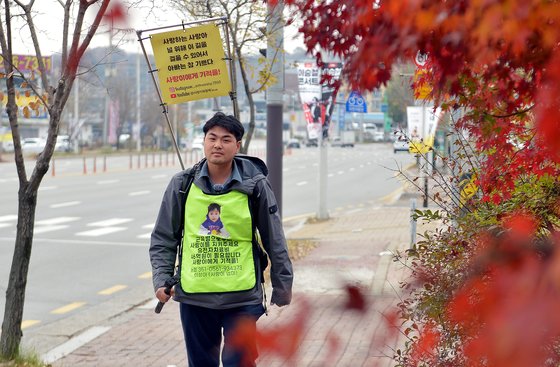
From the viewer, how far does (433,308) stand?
3.82 meters

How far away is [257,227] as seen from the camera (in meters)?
4.58

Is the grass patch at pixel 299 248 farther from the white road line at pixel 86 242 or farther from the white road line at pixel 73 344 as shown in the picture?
the white road line at pixel 73 344

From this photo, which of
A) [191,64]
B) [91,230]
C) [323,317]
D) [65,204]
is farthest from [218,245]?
[65,204]

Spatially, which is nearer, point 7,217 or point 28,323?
point 28,323

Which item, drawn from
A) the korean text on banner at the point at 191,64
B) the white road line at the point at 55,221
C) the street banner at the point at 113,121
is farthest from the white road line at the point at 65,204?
the street banner at the point at 113,121

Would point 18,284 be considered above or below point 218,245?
below

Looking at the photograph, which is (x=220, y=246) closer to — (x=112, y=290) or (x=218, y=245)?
(x=218, y=245)

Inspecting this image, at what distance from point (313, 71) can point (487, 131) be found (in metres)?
14.3

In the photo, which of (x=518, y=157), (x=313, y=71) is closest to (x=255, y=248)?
(x=518, y=157)

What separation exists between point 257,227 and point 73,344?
338cm

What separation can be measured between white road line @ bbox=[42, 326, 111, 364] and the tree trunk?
611 millimetres

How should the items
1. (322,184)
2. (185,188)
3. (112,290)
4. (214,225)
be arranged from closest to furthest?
1. (214,225)
2. (185,188)
3. (112,290)
4. (322,184)

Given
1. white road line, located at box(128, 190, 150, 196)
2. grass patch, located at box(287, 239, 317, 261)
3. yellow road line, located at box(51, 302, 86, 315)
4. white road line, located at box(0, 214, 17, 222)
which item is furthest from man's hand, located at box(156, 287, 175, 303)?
white road line, located at box(128, 190, 150, 196)

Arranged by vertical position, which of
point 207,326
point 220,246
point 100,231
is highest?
point 220,246
